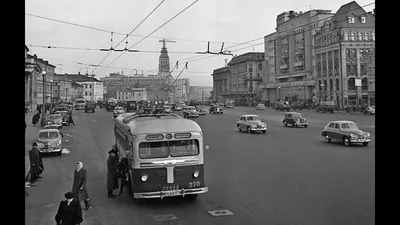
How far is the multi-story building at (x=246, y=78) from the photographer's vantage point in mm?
100938

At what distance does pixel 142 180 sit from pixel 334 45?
202 feet

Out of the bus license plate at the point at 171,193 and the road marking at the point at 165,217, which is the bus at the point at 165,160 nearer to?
the bus license plate at the point at 171,193

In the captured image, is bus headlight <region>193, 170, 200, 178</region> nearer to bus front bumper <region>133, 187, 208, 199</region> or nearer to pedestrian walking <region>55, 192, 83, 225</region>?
bus front bumper <region>133, 187, 208, 199</region>

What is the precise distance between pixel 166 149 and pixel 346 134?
568 inches

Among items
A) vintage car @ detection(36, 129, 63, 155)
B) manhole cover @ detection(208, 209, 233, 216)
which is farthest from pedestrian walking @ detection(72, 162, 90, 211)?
vintage car @ detection(36, 129, 63, 155)

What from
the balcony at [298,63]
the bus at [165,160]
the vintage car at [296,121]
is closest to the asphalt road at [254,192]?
the bus at [165,160]

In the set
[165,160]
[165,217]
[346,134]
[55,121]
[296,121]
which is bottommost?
[165,217]

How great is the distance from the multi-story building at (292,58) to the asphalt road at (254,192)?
196 ft

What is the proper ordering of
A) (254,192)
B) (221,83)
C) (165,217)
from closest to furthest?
(165,217) < (254,192) < (221,83)

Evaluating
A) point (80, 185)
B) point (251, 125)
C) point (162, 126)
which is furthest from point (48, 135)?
point (251, 125)

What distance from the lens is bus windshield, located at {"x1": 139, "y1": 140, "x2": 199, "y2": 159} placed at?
9.29 m

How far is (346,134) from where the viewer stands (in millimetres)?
20531

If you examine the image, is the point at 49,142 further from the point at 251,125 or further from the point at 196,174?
the point at 251,125
